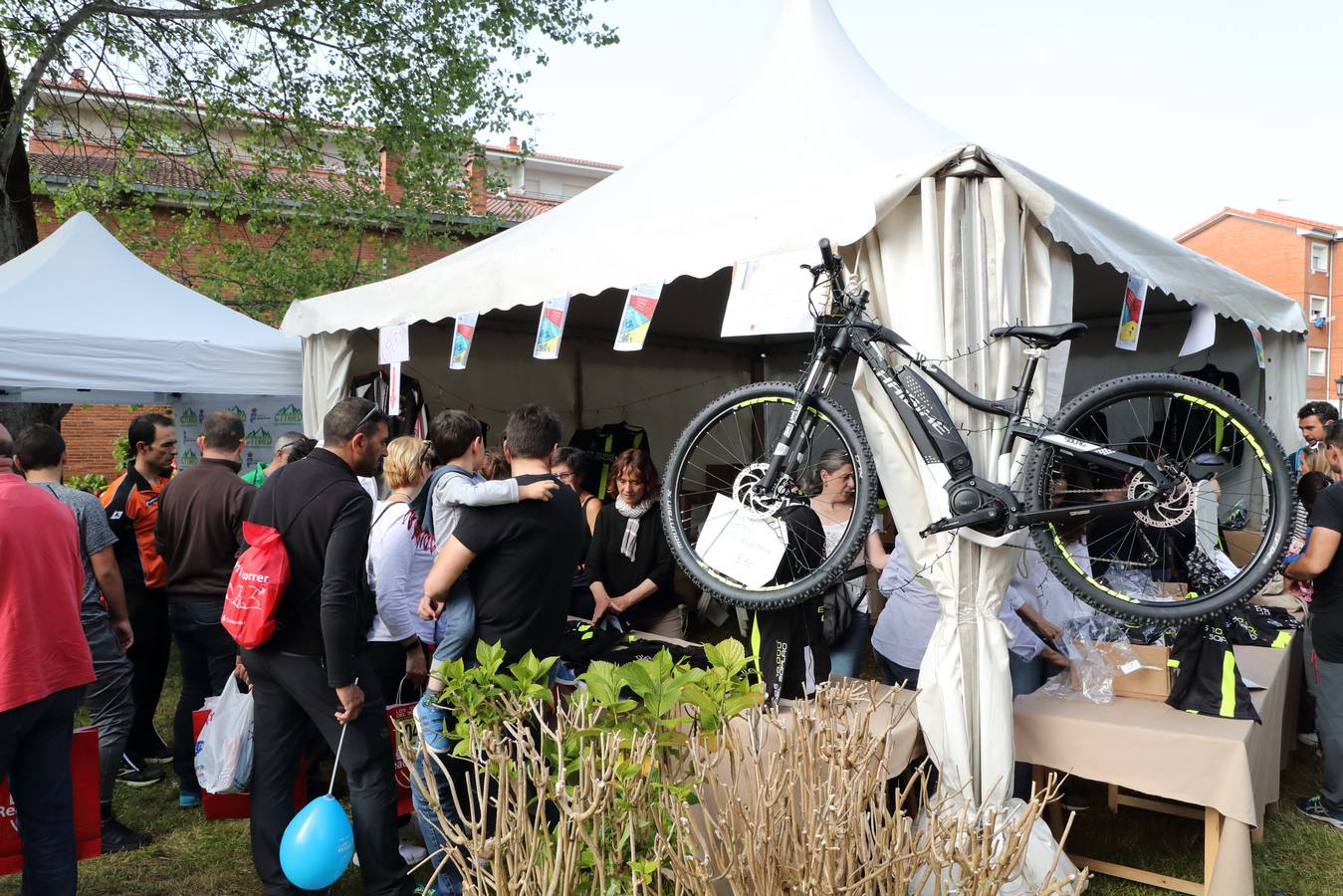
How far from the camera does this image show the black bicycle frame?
2518mm

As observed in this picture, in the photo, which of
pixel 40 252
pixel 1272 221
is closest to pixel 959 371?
pixel 40 252

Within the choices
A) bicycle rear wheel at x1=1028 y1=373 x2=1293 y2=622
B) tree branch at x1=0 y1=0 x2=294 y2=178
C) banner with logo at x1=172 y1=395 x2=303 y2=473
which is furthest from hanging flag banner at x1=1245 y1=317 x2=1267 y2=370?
tree branch at x1=0 y1=0 x2=294 y2=178

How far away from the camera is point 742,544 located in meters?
2.82

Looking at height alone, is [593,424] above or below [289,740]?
above

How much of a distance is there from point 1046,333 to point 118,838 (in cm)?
370

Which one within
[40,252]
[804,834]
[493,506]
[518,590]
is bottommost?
[804,834]

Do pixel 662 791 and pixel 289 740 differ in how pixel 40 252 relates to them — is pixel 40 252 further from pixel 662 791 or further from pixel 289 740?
pixel 662 791

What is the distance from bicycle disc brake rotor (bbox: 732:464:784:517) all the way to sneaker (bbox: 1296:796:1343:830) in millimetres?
2708

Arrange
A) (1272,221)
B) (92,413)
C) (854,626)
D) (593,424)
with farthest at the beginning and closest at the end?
(1272,221), (92,413), (593,424), (854,626)

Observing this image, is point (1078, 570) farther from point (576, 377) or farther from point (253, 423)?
point (253, 423)

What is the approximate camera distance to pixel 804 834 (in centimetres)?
150

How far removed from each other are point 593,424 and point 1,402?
444cm

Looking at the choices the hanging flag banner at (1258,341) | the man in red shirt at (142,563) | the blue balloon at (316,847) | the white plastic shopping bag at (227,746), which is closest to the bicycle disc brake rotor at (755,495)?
the blue balloon at (316,847)

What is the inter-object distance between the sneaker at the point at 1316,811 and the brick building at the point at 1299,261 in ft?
110
